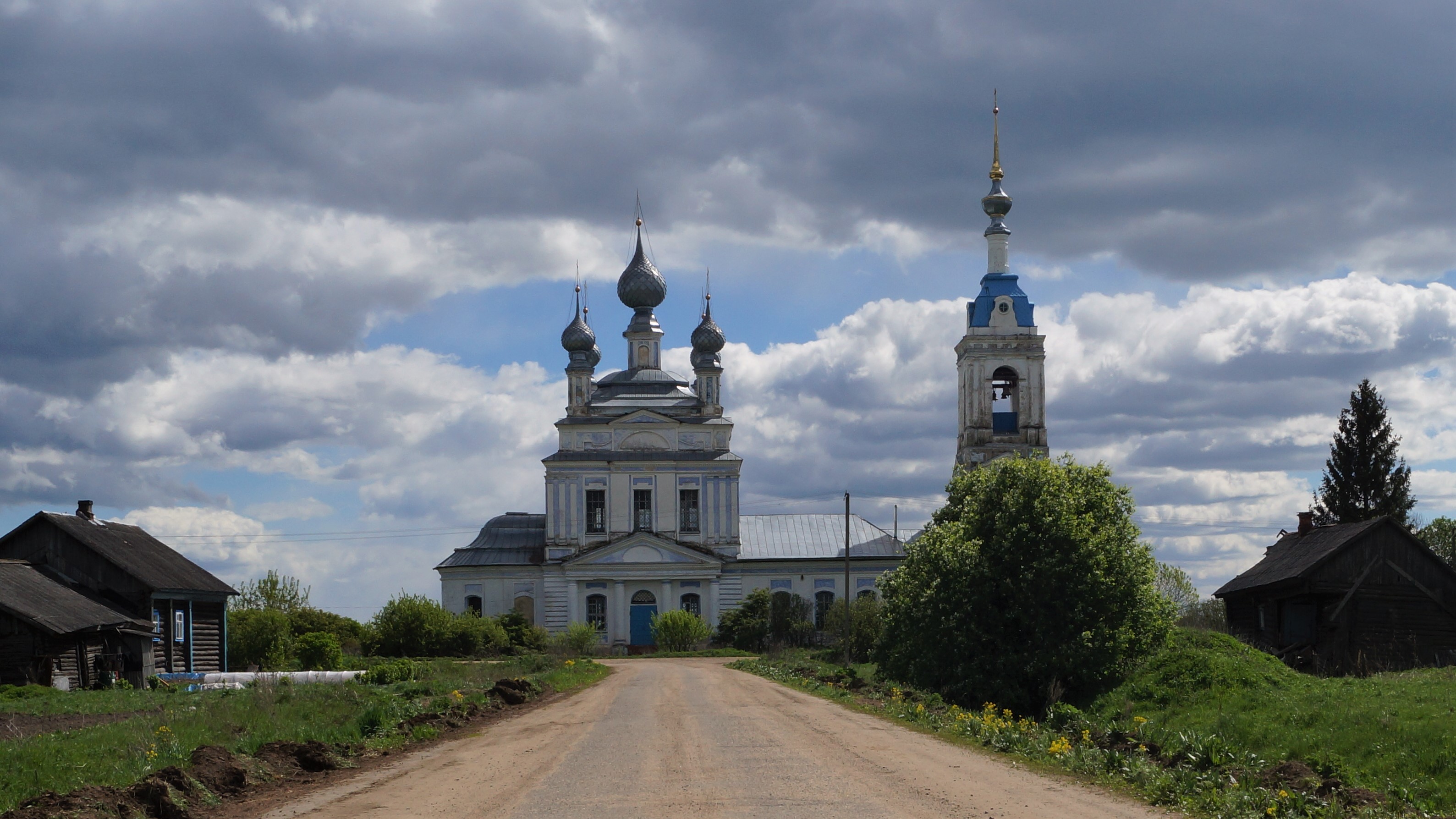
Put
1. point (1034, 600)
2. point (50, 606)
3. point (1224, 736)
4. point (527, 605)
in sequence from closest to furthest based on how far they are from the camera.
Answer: point (1224, 736) < point (1034, 600) < point (50, 606) < point (527, 605)

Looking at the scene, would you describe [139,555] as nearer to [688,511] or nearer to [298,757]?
[298,757]

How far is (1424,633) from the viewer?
121ft

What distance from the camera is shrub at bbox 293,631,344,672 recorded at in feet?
143

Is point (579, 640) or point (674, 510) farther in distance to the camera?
point (674, 510)

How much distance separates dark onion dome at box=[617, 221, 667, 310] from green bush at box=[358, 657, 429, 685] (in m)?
40.0

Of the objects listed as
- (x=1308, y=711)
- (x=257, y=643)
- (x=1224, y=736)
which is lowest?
(x=257, y=643)

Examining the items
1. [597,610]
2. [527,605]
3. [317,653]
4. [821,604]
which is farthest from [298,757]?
[821,604]

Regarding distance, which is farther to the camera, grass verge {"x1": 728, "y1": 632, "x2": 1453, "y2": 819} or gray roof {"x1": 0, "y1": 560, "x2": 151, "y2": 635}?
gray roof {"x1": 0, "y1": 560, "x2": 151, "y2": 635}

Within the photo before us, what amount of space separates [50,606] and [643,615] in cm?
3689

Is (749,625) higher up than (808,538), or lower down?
lower down

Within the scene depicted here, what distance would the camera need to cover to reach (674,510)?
70250mm

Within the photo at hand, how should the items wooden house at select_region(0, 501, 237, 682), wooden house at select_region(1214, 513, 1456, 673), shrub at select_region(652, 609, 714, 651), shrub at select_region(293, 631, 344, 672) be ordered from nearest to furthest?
wooden house at select_region(1214, 513, 1456, 673)
wooden house at select_region(0, 501, 237, 682)
shrub at select_region(293, 631, 344, 672)
shrub at select_region(652, 609, 714, 651)

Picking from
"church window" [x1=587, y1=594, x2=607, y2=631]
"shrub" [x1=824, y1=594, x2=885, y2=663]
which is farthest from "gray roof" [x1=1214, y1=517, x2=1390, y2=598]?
"church window" [x1=587, y1=594, x2=607, y2=631]

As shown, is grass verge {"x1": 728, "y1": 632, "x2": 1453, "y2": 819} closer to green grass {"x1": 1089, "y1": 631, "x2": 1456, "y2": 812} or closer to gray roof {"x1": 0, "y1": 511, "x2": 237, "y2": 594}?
green grass {"x1": 1089, "y1": 631, "x2": 1456, "y2": 812}
